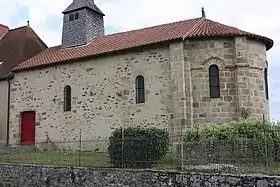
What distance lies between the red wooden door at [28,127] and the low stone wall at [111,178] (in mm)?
8852

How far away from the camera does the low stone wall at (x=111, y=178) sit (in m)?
9.42

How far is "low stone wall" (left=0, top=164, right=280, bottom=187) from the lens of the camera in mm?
9422

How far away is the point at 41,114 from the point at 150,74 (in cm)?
789

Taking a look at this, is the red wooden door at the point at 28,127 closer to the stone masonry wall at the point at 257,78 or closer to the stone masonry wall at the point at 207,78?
the stone masonry wall at the point at 207,78

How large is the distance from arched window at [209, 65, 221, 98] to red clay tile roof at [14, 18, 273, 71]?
5.56 ft

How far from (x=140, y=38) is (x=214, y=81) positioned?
5202mm

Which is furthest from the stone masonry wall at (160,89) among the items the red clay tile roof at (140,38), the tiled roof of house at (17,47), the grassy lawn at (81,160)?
the tiled roof of house at (17,47)

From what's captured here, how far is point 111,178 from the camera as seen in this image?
39.2ft

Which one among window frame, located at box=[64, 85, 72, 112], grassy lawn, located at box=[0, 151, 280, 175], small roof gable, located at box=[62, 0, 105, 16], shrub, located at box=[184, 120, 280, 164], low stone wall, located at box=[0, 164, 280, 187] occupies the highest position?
small roof gable, located at box=[62, 0, 105, 16]

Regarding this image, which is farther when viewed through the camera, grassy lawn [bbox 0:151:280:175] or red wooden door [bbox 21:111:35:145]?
red wooden door [bbox 21:111:35:145]

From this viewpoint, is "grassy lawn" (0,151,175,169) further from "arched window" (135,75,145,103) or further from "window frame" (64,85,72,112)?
"window frame" (64,85,72,112)

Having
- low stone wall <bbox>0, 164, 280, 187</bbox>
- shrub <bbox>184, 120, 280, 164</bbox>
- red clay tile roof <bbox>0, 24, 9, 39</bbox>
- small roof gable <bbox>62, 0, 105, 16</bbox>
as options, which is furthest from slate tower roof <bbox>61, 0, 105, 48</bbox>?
shrub <bbox>184, 120, 280, 164</bbox>

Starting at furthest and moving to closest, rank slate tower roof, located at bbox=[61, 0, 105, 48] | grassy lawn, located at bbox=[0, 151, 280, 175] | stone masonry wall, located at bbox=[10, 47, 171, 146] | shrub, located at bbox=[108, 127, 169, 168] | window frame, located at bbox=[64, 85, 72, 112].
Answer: slate tower roof, located at bbox=[61, 0, 105, 48] < window frame, located at bbox=[64, 85, 72, 112] < stone masonry wall, located at bbox=[10, 47, 171, 146] < shrub, located at bbox=[108, 127, 169, 168] < grassy lawn, located at bbox=[0, 151, 280, 175]

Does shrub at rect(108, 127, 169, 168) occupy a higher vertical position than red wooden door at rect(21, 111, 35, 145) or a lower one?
lower
